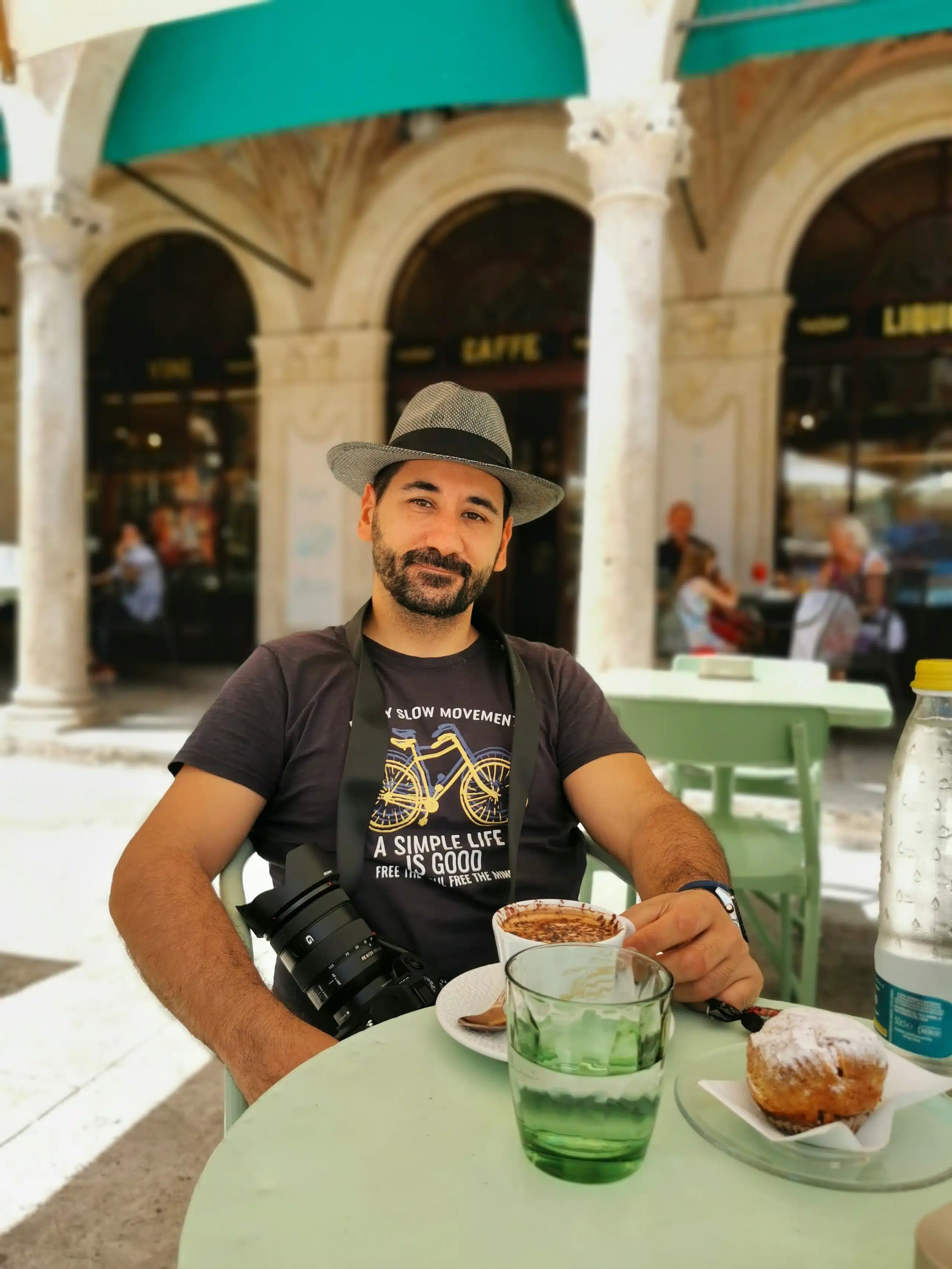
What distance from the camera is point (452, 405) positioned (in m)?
1.95

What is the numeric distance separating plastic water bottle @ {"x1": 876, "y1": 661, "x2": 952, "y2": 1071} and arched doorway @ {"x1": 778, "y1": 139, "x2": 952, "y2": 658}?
834cm

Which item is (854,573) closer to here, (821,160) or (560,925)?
(821,160)

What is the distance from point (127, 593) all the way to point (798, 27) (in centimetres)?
816

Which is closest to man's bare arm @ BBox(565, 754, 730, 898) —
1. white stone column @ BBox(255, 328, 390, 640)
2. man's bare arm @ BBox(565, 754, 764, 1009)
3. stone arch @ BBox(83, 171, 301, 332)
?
man's bare arm @ BBox(565, 754, 764, 1009)

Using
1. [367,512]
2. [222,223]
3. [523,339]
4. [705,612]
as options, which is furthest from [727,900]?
[222,223]

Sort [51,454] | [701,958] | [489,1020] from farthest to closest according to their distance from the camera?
[51,454], [701,958], [489,1020]

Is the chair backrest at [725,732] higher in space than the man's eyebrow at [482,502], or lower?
lower

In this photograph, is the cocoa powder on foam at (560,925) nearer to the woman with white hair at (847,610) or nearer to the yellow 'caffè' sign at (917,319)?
the woman with white hair at (847,610)

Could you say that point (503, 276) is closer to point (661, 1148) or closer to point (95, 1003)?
point (95, 1003)

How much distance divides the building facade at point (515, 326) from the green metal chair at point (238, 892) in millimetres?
6205

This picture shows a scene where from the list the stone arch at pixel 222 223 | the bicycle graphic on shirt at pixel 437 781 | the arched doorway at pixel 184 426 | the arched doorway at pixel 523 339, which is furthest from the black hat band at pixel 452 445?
the arched doorway at pixel 184 426

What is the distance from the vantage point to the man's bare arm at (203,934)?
1280mm

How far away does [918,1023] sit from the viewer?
3.58 feet

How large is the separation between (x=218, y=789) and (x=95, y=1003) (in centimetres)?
186
